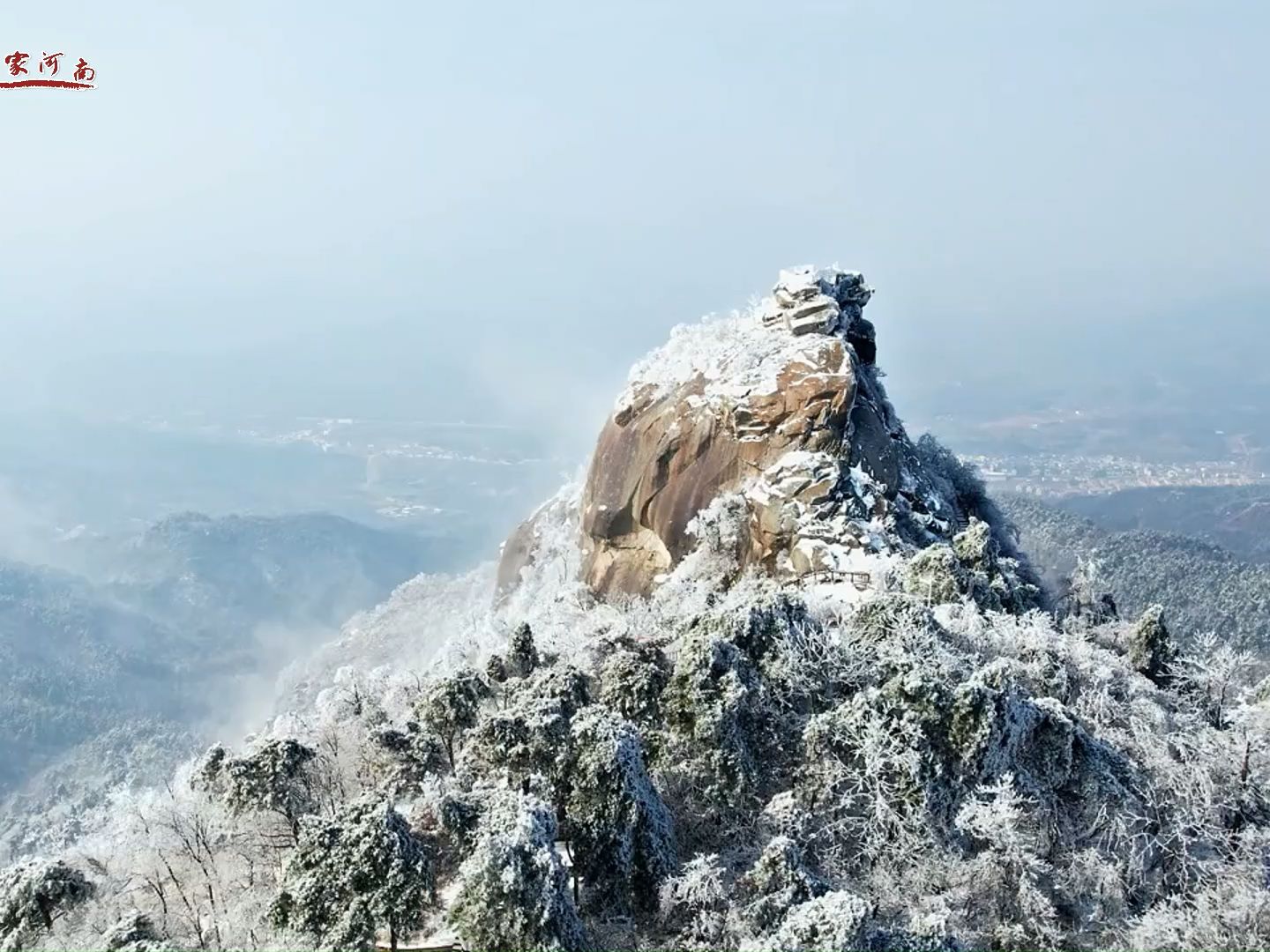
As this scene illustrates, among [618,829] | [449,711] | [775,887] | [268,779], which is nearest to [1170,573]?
[449,711]

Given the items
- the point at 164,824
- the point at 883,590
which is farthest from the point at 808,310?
the point at 164,824

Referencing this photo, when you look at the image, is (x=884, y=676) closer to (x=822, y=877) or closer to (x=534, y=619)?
(x=822, y=877)

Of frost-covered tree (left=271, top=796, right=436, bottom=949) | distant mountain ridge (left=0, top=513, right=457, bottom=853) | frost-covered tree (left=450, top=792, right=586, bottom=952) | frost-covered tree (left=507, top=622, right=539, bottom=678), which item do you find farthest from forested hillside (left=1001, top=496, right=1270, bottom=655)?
distant mountain ridge (left=0, top=513, right=457, bottom=853)

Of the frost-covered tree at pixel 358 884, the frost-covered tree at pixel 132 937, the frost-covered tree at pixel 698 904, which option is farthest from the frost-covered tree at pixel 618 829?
the frost-covered tree at pixel 132 937

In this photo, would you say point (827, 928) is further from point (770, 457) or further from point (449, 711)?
point (770, 457)

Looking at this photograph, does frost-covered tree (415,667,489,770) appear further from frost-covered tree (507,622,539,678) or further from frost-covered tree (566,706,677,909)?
frost-covered tree (566,706,677,909)

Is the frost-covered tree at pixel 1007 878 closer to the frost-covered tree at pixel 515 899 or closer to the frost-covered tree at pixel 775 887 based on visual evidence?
the frost-covered tree at pixel 775 887
